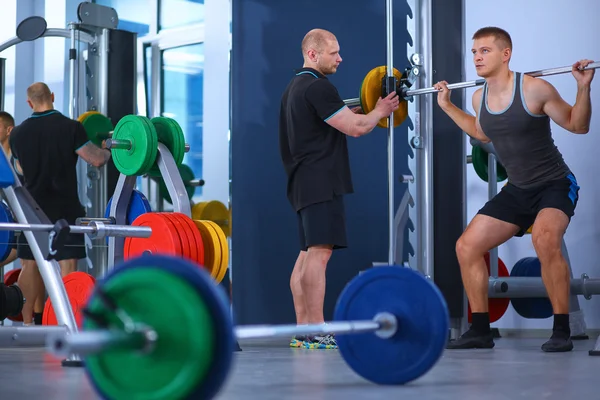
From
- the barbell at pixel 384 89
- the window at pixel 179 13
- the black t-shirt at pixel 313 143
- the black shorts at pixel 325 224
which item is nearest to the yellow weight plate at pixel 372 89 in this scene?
the barbell at pixel 384 89

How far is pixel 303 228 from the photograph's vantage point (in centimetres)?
357

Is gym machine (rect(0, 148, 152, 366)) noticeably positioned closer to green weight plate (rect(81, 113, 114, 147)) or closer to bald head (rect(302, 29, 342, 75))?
bald head (rect(302, 29, 342, 75))

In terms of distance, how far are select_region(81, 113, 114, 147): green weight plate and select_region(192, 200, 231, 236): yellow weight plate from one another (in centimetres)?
117

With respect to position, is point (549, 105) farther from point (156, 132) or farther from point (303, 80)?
point (156, 132)

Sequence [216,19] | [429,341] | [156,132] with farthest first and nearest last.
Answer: [216,19], [156,132], [429,341]

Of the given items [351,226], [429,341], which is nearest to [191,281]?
[429,341]

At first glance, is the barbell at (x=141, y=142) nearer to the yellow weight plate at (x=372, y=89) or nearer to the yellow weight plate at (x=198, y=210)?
the yellow weight plate at (x=372, y=89)

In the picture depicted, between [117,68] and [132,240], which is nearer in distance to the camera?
[132,240]

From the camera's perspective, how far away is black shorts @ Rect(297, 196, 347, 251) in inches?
136

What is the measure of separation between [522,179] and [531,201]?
9 centimetres

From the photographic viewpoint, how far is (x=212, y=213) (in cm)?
597

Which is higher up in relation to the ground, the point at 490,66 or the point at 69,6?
the point at 69,6

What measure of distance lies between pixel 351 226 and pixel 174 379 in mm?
2945

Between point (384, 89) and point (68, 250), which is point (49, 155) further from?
point (384, 89)
